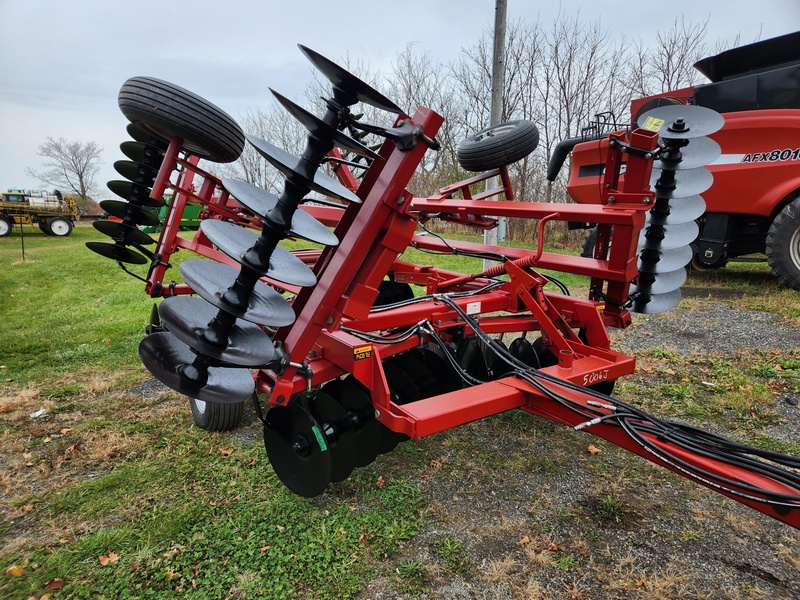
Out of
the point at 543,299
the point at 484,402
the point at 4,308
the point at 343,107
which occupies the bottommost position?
the point at 4,308

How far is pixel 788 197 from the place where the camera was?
6480 mm

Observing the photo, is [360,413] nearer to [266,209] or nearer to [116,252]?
[266,209]

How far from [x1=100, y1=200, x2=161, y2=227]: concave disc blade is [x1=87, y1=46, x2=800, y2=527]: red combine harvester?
0.05 feet

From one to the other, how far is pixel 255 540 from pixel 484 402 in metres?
1.30

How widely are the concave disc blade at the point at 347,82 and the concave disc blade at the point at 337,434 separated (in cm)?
144

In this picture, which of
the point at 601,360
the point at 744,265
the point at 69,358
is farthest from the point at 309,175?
the point at 744,265

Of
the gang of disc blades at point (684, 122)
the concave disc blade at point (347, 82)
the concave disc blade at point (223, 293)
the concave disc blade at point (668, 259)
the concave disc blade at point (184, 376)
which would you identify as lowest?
the concave disc blade at point (184, 376)

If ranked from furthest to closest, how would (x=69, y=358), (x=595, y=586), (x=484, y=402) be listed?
(x=69, y=358) → (x=484, y=402) → (x=595, y=586)

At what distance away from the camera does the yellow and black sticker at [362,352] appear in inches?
88.9

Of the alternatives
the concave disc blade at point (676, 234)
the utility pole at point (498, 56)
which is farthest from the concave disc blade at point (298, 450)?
the utility pole at point (498, 56)

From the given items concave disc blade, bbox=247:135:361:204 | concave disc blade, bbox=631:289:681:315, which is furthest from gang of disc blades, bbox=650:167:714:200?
concave disc blade, bbox=247:135:361:204

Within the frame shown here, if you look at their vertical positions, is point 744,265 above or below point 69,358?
above

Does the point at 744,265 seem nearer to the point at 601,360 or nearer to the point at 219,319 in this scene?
the point at 601,360

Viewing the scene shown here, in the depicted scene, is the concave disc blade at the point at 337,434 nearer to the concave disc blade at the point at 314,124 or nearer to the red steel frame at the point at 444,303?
the red steel frame at the point at 444,303
